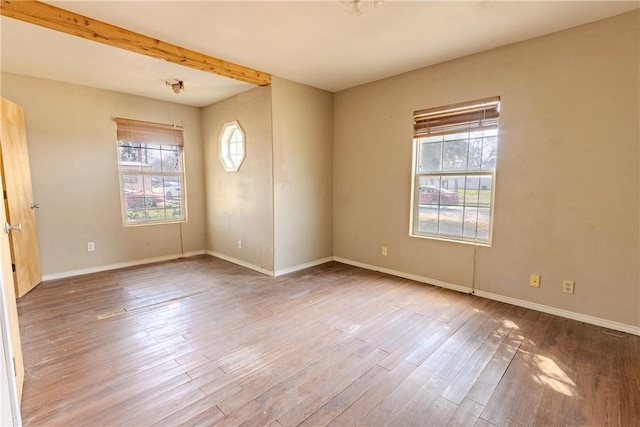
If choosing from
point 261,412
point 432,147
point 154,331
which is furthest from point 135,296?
point 432,147

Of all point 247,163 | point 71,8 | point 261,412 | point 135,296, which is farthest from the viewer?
point 247,163

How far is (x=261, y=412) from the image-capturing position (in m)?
1.66

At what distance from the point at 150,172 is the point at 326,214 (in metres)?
2.78

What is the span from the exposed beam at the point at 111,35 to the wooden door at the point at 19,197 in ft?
4.73

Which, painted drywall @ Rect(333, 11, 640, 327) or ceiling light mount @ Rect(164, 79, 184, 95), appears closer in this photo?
painted drywall @ Rect(333, 11, 640, 327)

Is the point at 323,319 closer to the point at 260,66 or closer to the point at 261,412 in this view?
the point at 261,412

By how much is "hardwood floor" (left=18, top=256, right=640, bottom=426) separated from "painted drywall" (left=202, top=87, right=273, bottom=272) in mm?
1093

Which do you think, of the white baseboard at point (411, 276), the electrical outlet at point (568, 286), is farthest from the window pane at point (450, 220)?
the electrical outlet at point (568, 286)

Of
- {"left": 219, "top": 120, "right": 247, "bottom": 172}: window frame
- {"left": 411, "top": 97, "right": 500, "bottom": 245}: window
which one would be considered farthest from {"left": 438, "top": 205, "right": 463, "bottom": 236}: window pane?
{"left": 219, "top": 120, "right": 247, "bottom": 172}: window frame

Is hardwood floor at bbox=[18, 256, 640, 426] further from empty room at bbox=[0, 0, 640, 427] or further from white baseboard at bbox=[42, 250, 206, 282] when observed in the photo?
white baseboard at bbox=[42, 250, 206, 282]

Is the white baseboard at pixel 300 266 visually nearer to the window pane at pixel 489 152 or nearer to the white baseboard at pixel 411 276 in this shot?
the white baseboard at pixel 411 276

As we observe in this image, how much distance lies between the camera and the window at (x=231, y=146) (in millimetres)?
4463

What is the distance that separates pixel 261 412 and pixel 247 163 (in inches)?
128

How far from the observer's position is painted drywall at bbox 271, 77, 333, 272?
12.9 feet
